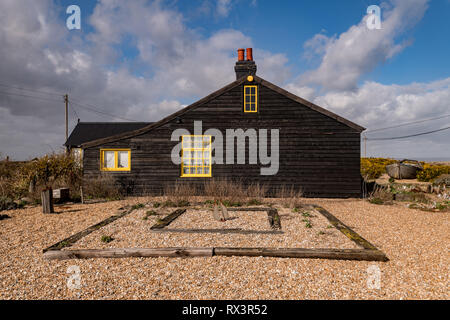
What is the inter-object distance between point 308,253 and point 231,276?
159 cm

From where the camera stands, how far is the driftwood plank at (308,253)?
4.46 meters

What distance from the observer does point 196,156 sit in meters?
12.4

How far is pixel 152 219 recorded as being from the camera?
7.40m

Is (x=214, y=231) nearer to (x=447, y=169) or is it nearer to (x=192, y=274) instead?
(x=192, y=274)

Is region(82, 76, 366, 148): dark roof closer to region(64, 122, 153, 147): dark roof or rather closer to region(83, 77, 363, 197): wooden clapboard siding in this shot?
region(83, 77, 363, 197): wooden clapboard siding

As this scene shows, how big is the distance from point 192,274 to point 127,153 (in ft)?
32.8

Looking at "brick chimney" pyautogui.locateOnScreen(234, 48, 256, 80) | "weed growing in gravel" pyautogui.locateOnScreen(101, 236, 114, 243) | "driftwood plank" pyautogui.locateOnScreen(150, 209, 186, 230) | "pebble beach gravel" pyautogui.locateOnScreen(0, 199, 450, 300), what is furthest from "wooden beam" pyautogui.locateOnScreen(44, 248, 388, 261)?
"brick chimney" pyautogui.locateOnScreen(234, 48, 256, 80)

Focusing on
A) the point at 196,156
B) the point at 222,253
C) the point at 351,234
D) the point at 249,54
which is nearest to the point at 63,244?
the point at 222,253

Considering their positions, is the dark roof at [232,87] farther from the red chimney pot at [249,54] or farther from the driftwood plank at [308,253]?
the driftwood plank at [308,253]

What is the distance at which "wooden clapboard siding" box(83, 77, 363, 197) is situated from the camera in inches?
462

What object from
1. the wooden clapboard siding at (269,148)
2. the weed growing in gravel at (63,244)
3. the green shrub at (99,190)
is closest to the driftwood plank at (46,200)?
the green shrub at (99,190)
